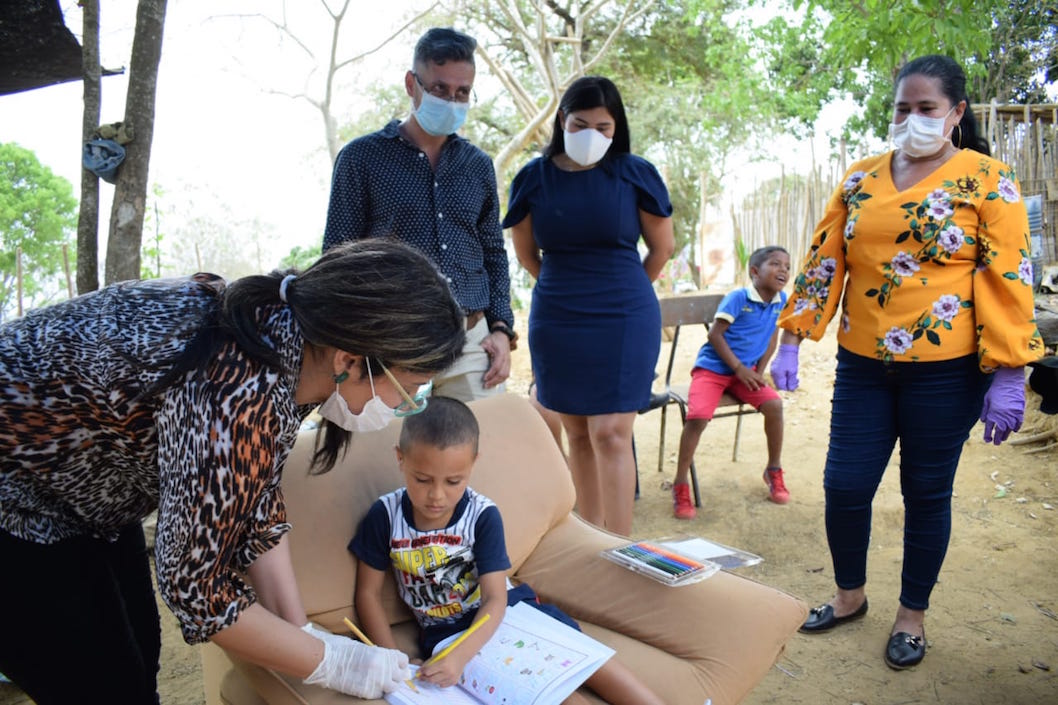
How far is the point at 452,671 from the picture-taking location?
175cm

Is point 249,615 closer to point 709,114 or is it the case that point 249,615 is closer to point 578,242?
point 578,242

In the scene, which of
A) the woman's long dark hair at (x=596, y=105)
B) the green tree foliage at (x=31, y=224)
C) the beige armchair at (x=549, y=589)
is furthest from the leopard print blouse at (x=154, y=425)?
the green tree foliage at (x=31, y=224)

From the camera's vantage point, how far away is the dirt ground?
2660mm

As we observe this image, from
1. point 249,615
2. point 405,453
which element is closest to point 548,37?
point 405,453

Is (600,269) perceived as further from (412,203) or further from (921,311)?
(921,311)

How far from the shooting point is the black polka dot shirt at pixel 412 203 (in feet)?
9.40

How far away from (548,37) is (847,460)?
28.8 feet

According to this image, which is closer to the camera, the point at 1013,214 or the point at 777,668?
the point at 1013,214

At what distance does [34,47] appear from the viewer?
9.92ft

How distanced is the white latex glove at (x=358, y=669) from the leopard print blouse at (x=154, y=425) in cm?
26

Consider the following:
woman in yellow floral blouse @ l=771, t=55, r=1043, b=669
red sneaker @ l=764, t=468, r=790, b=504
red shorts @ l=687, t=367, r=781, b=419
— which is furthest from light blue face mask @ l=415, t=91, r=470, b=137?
red sneaker @ l=764, t=468, r=790, b=504

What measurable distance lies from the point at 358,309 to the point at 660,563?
3.87 ft

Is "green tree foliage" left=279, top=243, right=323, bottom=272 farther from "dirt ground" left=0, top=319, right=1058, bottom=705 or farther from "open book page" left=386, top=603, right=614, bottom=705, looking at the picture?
"open book page" left=386, top=603, right=614, bottom=705

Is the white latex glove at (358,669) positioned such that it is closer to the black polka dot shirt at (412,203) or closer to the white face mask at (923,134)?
the black polka dot shirt at (412,203)
